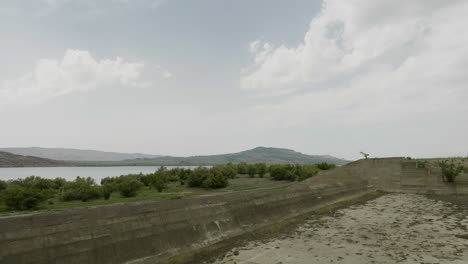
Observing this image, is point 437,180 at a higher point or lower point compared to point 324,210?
higher

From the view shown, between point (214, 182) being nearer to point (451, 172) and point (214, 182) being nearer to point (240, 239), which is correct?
point (240, 239)

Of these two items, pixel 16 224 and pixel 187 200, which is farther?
pixel 187 200

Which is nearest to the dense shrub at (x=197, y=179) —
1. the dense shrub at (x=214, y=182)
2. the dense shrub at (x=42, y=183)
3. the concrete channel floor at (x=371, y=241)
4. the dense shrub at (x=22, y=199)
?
the dense shrub at (x=214, y=182)

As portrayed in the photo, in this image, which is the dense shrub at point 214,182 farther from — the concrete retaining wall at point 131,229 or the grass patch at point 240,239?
the concrete retaining wall at point 131,229

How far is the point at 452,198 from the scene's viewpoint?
1898 cm

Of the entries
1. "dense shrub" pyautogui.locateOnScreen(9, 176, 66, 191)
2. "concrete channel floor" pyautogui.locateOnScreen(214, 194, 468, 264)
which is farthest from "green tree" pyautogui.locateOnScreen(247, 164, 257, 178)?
"concrete channel floor" pyautogui.locateOnScreen(214, 194, 468, 264)

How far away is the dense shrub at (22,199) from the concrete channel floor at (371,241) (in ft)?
40.3

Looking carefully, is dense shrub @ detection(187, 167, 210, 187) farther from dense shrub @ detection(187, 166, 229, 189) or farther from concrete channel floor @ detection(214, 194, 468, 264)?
concrete channel floor @ detection(214, 194, 468, 264)

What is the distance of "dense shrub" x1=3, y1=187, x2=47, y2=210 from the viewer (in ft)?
48.7

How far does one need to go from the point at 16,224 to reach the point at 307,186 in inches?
628

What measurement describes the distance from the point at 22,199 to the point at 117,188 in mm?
10009

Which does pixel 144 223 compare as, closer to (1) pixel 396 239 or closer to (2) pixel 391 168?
(1) pixel 396 239

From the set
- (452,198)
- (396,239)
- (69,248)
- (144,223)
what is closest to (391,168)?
(452,198)

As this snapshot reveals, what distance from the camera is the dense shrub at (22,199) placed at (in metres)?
14.8
